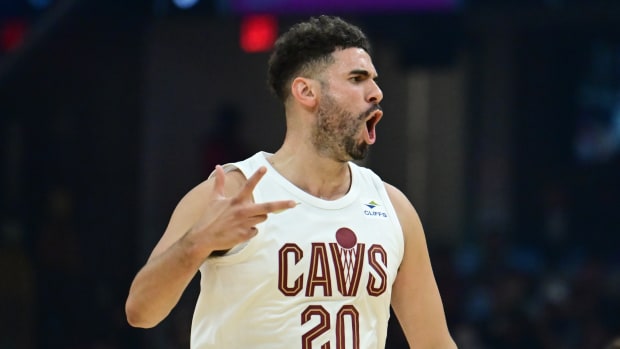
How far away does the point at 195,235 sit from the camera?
12.5 ft

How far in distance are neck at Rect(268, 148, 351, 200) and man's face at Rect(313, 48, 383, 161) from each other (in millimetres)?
41

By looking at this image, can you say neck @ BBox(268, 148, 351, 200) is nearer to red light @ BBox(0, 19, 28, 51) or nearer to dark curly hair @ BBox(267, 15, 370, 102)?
dark curly hair @ BBox(267, 15, 370, 102)

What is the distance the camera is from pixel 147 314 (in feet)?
13.1

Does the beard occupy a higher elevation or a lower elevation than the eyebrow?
lower

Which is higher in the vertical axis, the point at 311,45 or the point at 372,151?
the point at 311,45

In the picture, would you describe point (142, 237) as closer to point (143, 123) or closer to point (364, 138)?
point (143, 123)

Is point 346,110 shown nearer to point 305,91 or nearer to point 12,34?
point 305,91

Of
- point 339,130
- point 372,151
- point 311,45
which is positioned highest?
point 311,45

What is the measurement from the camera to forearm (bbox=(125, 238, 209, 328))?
3.85 metres

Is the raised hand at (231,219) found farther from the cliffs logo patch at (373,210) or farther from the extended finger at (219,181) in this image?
the cliffs logo patch at (373,210)

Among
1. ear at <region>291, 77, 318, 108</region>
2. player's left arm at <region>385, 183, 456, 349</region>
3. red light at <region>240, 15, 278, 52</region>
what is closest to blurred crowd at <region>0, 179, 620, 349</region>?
red light at <region>240, 15, 278, 52</region>

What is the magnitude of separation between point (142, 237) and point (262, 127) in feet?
4.61

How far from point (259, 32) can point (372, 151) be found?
1584 mm

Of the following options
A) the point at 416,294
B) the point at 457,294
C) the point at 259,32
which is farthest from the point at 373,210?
the point at 259,32
